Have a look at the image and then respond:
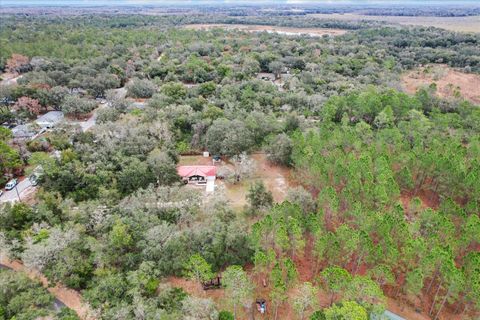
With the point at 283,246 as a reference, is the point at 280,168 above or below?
below

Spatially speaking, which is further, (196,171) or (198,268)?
(196,171)

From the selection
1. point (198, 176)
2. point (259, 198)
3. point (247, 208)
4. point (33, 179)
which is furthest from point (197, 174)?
point (33, 179)

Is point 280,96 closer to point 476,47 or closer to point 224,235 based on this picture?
point 224,235

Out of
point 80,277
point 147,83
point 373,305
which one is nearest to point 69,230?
point 80,277

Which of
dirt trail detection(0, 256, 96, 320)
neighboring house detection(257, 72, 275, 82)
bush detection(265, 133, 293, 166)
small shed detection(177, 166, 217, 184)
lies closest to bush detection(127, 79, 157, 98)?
neighboring house detection(257, 72, 275, 82)

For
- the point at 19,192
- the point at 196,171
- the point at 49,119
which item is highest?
the point at 49,119

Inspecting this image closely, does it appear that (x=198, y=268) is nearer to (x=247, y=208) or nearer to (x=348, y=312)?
(x=348, y=312)
